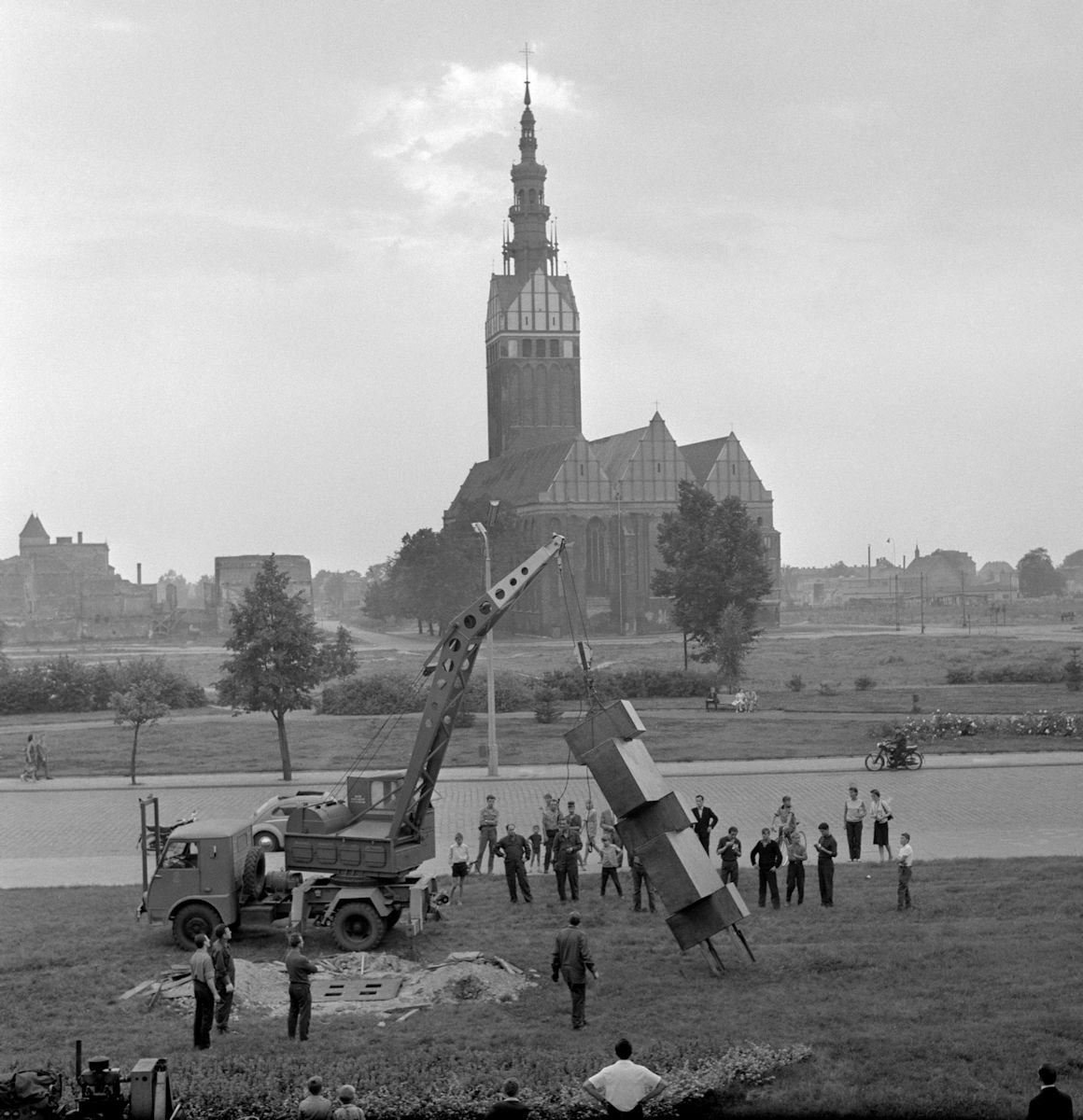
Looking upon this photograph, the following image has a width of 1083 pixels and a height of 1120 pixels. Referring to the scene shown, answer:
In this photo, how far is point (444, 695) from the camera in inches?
723

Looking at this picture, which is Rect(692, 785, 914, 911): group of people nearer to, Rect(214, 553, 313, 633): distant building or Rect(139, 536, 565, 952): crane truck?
Rect(139, 536, 565, 952): crane truck

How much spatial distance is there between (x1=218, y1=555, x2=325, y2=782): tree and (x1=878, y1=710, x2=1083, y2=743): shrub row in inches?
638

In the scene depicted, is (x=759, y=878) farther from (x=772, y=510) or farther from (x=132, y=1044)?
(x=772, y=510)

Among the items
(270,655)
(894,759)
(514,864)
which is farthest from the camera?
(270,655)

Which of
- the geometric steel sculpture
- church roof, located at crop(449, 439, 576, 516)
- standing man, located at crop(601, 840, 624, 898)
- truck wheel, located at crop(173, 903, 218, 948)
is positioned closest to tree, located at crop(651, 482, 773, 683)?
standing man, located at crop(601, 840, 624, 898)

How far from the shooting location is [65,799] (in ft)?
102

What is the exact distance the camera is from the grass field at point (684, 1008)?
11461 mm

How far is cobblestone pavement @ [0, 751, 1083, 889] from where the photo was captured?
23.5 metres

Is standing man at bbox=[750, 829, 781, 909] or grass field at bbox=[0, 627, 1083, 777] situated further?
grass field at bbox=[0, 627, 1083, 777]

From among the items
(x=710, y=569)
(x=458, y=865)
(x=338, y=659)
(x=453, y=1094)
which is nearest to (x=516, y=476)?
(x=710, y=569)

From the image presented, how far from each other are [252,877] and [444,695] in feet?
11.7

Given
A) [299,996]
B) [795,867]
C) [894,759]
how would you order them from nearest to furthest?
[299,996] → [795,867] → [894,759]

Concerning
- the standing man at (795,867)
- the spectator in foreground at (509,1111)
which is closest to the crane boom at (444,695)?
the standing man at (795,867)

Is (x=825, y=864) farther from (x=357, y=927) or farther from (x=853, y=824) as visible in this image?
(x=357, y=927)
